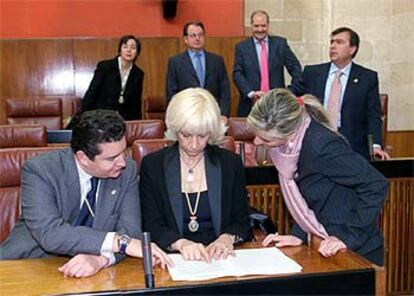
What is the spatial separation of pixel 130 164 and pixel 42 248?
1.46 feet

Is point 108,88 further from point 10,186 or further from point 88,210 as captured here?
point 88,210

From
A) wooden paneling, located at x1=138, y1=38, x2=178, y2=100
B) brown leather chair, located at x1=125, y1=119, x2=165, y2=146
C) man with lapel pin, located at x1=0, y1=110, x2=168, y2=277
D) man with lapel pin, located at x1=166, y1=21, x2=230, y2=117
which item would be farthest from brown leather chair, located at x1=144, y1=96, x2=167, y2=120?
man with lapel pin, located at x1=0, y1=110, x2=168, y2=277

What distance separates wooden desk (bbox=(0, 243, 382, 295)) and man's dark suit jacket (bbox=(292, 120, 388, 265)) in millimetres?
200

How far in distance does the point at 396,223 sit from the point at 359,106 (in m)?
0.89

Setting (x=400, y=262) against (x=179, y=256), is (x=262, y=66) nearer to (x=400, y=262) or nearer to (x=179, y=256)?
(x=400, y=262)

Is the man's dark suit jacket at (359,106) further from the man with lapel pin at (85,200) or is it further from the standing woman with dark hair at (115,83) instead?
the man with lapel pin at (85,200)

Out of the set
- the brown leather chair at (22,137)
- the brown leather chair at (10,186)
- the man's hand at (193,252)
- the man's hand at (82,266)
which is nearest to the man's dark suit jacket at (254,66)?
the brown leather chair at (22,137)

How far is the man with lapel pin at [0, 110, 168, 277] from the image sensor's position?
216 centimetres

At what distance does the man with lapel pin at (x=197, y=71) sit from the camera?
5.47 meters

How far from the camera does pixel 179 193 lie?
2.48 meters

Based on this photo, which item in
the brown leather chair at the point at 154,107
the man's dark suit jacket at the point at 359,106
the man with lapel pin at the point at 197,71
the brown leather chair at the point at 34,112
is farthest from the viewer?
the brown leather chair at the point at 154,107

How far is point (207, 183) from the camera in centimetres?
252

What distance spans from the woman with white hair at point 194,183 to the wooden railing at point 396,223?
3.67 feet

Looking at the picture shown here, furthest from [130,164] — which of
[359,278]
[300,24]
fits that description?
[300,24]
